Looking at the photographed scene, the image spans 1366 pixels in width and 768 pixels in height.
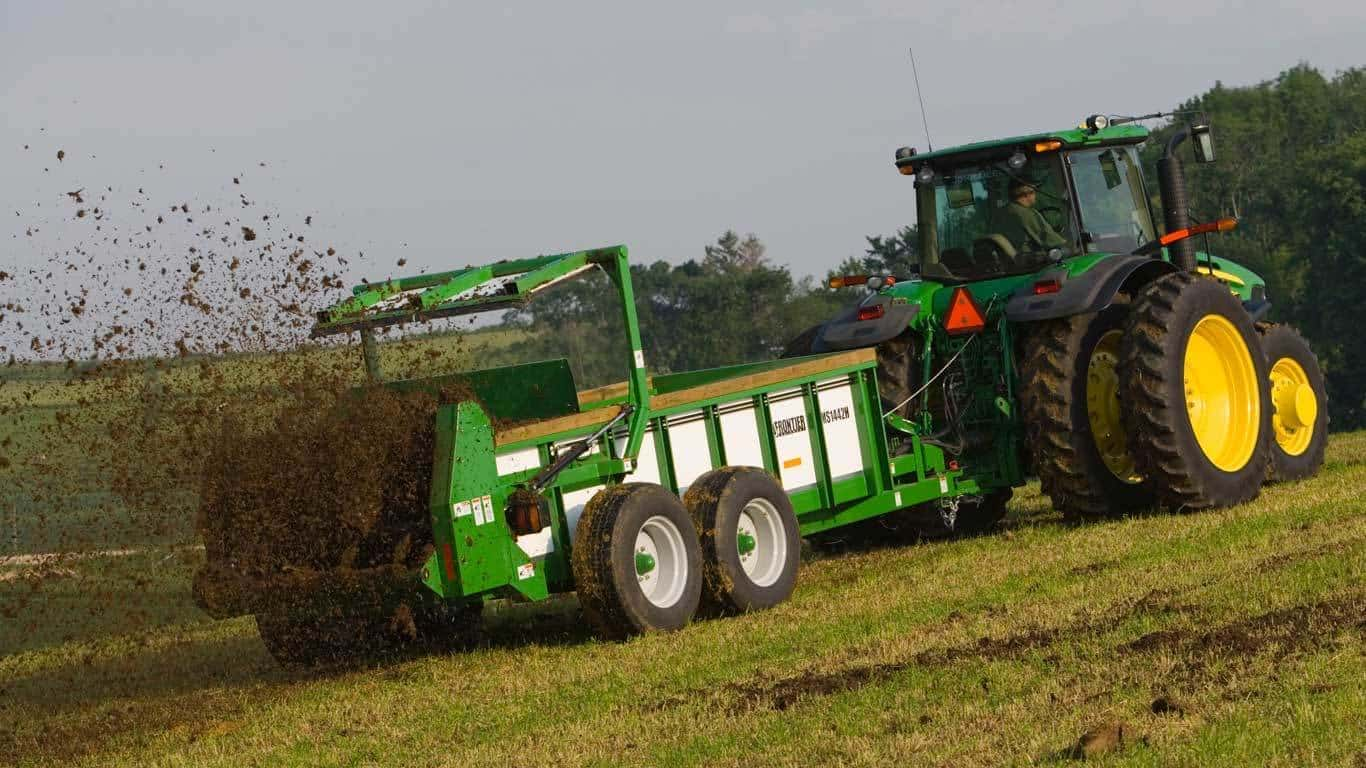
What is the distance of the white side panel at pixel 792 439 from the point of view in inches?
404

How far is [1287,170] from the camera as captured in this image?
6056cm

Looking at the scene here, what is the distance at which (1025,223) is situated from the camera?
11.7 m

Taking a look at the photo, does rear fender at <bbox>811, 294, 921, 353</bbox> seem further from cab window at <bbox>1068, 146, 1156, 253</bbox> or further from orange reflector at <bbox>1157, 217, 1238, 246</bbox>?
orange reflector at <bbox>1157, 217, 1238, 246</bbox>

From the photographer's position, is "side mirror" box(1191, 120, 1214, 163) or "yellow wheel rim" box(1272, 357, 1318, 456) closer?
"side mirror" box(1191, 120, 1214, 163)

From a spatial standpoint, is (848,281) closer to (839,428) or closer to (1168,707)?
(839,428)

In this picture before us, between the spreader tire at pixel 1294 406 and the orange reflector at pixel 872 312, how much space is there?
115 inches

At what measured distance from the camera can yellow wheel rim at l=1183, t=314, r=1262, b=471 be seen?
11.6m

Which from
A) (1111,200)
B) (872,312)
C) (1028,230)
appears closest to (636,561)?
(872,312)

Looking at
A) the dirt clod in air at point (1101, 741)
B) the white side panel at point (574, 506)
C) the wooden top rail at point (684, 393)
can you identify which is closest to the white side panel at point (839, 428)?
the wooden top rail at point (684, 393)

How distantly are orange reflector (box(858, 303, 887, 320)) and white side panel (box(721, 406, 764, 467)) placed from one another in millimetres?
1815

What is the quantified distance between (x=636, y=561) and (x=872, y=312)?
3367 millimetres

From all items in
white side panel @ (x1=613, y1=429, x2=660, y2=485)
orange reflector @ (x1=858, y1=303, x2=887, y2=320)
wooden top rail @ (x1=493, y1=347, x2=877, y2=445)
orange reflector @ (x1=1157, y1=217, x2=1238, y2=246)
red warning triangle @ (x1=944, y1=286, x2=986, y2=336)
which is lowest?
white side panel @ (x1=613, y1=429, x2=660, y2=485)

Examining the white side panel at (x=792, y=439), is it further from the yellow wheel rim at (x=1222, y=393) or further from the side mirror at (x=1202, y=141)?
the side mirror at (x=1202, y=141)

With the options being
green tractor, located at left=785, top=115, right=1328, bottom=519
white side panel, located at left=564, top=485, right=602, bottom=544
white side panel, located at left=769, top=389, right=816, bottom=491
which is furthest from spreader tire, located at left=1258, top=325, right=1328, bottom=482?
white side panel, located at left=564, top=485, right=602, bottom=544
